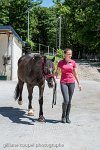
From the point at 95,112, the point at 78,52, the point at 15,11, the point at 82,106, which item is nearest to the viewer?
the point at 95,112

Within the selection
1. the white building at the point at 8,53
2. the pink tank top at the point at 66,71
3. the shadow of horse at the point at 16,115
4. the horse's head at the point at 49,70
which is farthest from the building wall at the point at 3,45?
the horse's head at the point at 49,70

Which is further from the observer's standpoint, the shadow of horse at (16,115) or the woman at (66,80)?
the shadow of horse at (16,115)

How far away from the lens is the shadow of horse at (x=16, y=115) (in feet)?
31.7

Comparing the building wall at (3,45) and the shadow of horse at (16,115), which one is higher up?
the building wall at (3,45)

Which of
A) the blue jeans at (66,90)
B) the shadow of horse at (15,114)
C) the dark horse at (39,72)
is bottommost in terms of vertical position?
the shadow of horse at (15,114)

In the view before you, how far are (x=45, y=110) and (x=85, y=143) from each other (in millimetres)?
4200

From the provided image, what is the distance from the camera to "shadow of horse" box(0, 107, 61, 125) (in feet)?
31.7

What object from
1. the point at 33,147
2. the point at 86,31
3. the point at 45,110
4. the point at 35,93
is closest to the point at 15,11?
the point at 86,31

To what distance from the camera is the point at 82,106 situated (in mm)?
12766

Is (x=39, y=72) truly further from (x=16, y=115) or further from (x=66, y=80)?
(x=16, y=115)

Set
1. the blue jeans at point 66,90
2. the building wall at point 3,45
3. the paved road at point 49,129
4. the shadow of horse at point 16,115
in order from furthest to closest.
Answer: the building wall at point 3,45, the shadow of horse at point 16,115, the blue jeans at point 66,90, the paved road at point 49,129

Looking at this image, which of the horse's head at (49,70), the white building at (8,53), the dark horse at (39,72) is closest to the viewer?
the horse's head at (49,70)

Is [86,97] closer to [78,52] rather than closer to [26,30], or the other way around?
[26,30]

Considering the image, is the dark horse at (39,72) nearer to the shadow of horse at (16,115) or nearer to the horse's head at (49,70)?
the horse's head at (49,70)
